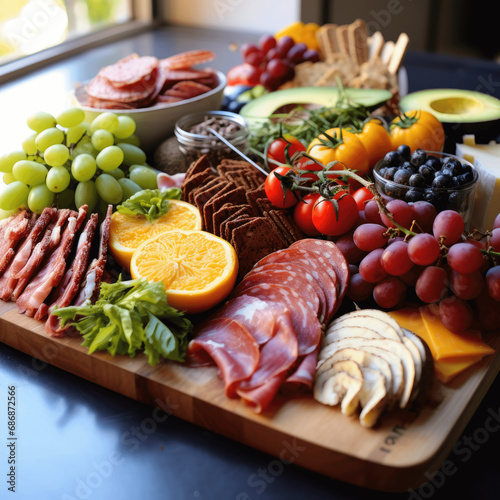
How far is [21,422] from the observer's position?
959 mm

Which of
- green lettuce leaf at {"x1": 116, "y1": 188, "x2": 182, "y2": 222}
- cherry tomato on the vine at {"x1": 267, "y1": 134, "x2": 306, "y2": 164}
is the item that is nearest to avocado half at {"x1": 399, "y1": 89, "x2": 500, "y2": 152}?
cherry tomato on the vine at {"x1": 267, "y1": 134, "x2": 306, "y2": 164}

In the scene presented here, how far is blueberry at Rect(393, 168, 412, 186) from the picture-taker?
120 cm

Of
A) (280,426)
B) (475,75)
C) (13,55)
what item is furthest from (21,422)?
(475,75)

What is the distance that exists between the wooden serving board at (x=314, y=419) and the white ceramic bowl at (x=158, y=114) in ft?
2.54

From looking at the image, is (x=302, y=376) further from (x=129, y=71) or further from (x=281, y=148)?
(x=129, y=71)

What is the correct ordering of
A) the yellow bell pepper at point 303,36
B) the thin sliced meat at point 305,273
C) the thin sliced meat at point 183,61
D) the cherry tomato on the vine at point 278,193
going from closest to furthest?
the thin sliced meat at point 305,273 → the cherry tomato on the vine at point 278,193 → the thin sliced meat at point 183,61 → the yellow bell pepper at point 303,36

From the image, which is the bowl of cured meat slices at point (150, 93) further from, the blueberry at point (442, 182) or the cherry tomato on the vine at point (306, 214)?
the blueberry at point (442, 182)

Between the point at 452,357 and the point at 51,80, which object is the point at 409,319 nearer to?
the point at 452,357

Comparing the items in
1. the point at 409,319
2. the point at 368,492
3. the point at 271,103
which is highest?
the point at 271,103

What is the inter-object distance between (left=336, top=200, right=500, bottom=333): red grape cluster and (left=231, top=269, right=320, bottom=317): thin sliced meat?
0.30 feet

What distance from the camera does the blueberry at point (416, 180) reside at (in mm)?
1191

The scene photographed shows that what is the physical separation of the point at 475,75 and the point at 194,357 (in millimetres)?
1917

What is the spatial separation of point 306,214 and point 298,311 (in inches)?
12.2

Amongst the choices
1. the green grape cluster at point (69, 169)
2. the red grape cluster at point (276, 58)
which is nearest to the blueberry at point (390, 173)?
the green grape cluster at point (69, 169)
